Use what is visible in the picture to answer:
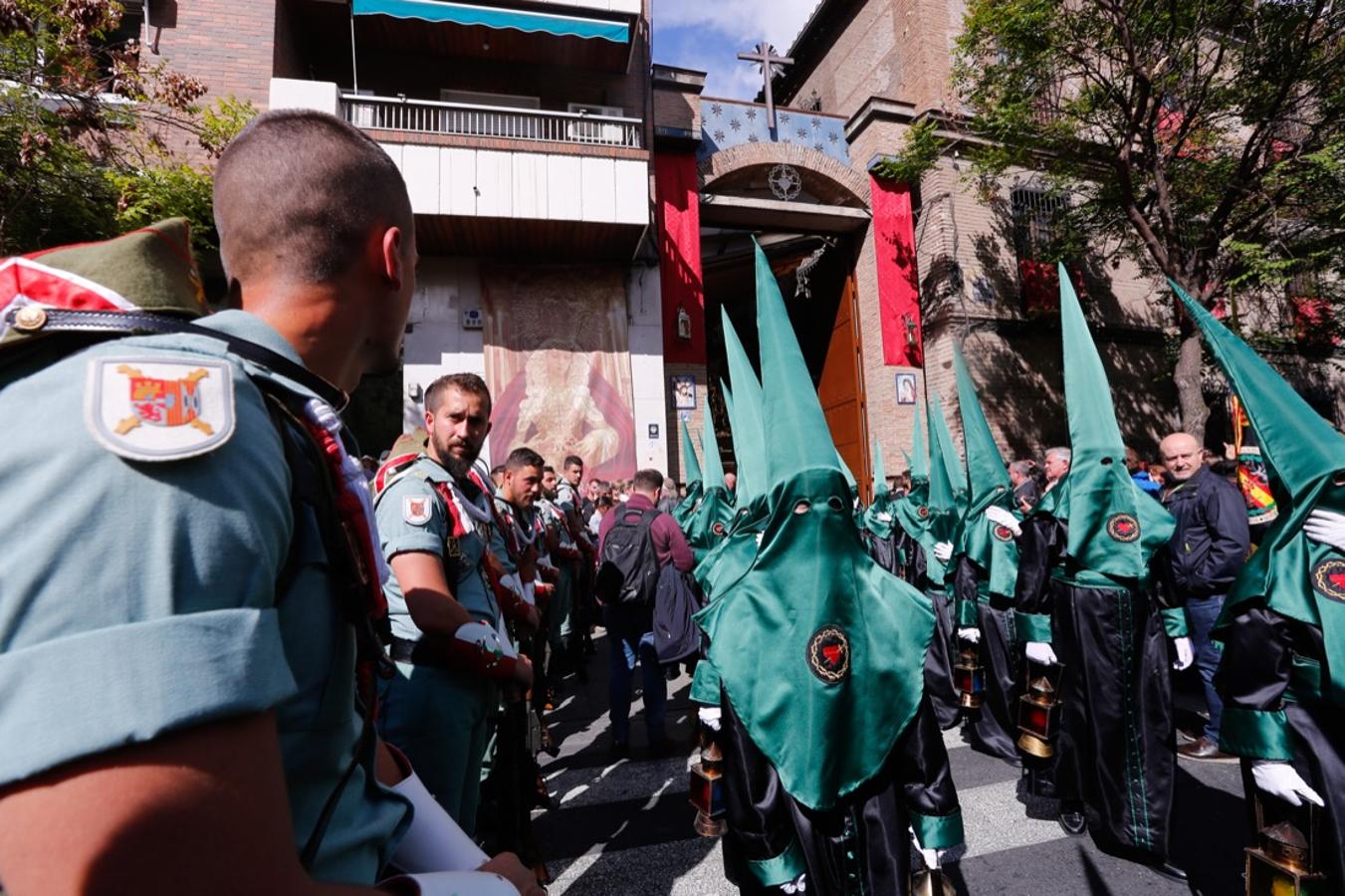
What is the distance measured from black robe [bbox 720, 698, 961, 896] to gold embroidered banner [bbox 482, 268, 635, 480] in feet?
36.1

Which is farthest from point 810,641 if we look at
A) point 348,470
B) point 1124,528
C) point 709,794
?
point 1124,528

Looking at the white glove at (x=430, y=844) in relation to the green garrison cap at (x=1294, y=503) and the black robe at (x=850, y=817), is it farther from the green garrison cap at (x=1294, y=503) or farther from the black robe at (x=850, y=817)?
the green garrison cap at (x=1294, y=503)

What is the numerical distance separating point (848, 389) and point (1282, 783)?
1438 cm

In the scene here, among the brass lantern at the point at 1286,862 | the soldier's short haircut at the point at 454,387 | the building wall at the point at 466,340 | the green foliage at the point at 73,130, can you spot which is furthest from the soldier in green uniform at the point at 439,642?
the building wall at the point at 466,340

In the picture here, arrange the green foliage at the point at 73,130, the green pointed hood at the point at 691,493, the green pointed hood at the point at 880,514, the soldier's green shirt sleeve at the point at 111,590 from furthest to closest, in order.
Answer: the green pointed hood at the point at 691,493 < the green pointed hood at the point at 880,514 < the green foliage at the point at 73,130 < the soldier's green shirt sleeve at the point at 111,590

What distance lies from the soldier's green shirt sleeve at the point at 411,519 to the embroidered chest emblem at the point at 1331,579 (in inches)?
126

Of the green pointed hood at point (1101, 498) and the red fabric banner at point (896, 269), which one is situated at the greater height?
the red fabric banner at point (896, 269)

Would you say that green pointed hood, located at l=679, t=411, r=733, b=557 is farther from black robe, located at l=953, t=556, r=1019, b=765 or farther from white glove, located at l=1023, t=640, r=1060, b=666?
white glove, located at l=1023, t=640, r=1060, b=666

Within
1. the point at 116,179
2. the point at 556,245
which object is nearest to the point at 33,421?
the point at 116,179

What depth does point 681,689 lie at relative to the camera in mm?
7418

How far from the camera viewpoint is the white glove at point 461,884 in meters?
0.83

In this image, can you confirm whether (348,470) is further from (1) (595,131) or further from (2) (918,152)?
(2) (918,152)

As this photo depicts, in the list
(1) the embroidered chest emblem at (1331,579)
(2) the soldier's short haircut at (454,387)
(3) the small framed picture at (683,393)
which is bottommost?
(1) the embroidered chest emblem at (1331,579)

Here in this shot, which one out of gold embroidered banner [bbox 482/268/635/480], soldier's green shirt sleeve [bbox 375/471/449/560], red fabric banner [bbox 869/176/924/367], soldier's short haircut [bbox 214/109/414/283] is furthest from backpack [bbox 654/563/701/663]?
red fabric banner [bbox 869/176/924/367]
